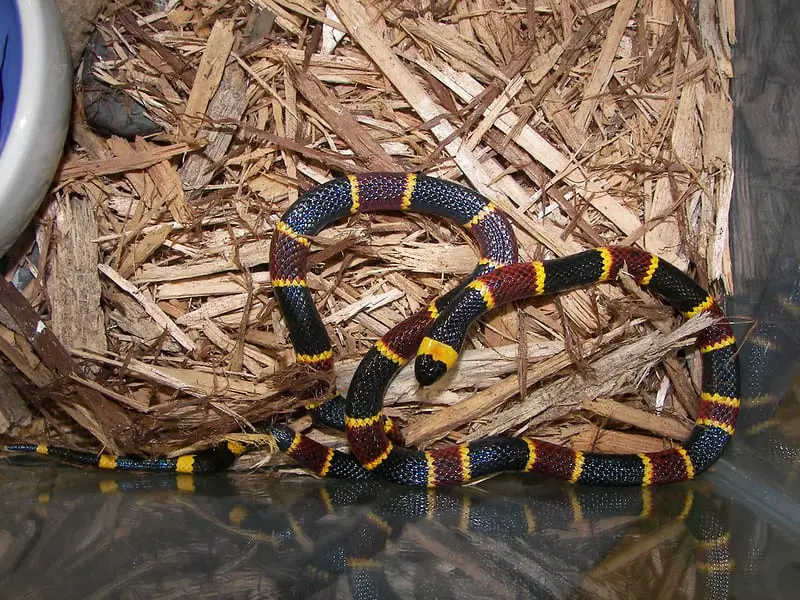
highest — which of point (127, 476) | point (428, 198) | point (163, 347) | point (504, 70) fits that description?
point (504, 70)

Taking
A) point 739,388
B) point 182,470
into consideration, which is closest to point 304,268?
point 182,470

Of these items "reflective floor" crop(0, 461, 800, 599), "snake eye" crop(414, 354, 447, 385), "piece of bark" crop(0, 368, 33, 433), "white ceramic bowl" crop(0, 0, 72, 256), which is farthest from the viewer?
"piece of bark" crop(0, 368, 33, 433)

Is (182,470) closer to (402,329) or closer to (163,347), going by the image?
(163,347)

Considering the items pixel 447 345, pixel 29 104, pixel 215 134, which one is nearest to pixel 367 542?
pixel 447 345

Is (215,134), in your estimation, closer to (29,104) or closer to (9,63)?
(29,104)

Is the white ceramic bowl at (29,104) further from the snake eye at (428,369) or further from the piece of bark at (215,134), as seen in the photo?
the snake eye at (428,369)

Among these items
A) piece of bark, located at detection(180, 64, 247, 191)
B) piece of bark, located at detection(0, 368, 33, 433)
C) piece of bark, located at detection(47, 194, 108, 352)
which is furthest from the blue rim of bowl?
piece of bark, located at detection(0, 368, 33, 433)

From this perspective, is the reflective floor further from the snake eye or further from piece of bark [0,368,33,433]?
the snake eye
